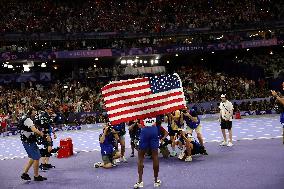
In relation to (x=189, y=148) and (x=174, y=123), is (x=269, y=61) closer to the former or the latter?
(x=174, y=123)

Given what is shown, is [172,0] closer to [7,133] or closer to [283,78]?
[283,78]

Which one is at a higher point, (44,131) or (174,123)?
(174,123)

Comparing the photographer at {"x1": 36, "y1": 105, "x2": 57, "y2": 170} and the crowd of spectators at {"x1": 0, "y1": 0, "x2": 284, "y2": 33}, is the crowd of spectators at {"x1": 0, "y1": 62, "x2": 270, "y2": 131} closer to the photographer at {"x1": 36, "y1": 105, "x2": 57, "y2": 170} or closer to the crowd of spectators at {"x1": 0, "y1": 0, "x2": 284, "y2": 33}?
the crowd of spectators at {"x1": 0, "y1": 0, "x2": 284, "y2": 33}

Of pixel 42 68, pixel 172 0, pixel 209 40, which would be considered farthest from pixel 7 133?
pixel 172 0

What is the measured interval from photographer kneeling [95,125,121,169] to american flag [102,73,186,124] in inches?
160

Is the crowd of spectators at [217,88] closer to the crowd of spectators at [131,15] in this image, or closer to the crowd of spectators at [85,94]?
the crowd of spectators at [85,94]

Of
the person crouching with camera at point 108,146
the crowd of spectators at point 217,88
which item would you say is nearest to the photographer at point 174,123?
the person crouching with camera at point 108,146

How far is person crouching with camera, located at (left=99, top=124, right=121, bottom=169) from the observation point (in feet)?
37.7

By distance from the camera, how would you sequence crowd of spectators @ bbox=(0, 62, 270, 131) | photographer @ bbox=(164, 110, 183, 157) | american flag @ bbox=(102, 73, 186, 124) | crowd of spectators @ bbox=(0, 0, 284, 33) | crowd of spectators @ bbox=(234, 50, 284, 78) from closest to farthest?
american flag @ bbox=(102, 73, 186, 124)
photographer @ bbox=(164, 110, 183, 157)
crowd of spectators @ bbox=(0, 62, 270, 131)
crowd of spectators @ bbox=(0, 0, 284, 33)
crowd of spectators @ bbox=(234, 50, 284, 78)

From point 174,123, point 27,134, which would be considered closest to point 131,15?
point 174,123

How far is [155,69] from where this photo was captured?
1535 inches

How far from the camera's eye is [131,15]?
40844 mm

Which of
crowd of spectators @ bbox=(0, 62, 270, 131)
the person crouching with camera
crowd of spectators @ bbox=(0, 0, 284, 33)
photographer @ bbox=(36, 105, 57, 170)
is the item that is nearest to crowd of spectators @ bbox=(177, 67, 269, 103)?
crowd of spectators @ bbox=(0, 62, 270, 131)

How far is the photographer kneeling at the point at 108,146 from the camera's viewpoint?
11470 mm
